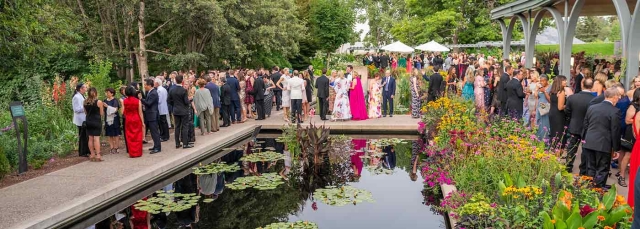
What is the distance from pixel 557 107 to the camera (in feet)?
28.0

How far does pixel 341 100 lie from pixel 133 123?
20.9 feet

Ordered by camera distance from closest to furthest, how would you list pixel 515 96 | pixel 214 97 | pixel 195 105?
pixel 515 96 < pixel 195 105 < pixel 214 97

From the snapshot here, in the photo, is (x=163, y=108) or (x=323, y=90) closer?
(x=163, y=108)

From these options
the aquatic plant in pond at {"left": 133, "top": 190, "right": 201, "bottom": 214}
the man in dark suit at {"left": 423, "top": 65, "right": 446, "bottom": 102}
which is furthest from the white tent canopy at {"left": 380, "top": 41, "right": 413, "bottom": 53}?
the aquatic plant in pond at {"left": 133, "top": 190, "right": 201, "bottom": 214}

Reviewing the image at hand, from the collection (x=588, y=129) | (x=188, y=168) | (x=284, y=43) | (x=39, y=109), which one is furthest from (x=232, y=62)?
(x=588, y=129)

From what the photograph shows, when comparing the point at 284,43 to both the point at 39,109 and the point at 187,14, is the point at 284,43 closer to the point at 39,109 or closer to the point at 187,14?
the point at 187,14

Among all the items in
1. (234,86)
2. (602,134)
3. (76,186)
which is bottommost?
(76,186)

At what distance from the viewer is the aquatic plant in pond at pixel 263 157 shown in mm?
10562

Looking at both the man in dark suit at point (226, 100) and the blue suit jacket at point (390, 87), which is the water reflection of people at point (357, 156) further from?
the man in dark suit at point (226, 100)

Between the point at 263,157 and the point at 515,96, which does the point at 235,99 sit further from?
the point at 515,96

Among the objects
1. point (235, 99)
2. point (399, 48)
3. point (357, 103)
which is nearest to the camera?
point (235, 99)

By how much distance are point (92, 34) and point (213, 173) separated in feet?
54.8

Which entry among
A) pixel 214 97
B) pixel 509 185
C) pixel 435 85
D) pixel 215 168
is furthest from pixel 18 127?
pixel 435 85

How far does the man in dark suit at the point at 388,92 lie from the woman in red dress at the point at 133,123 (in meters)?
7.25
